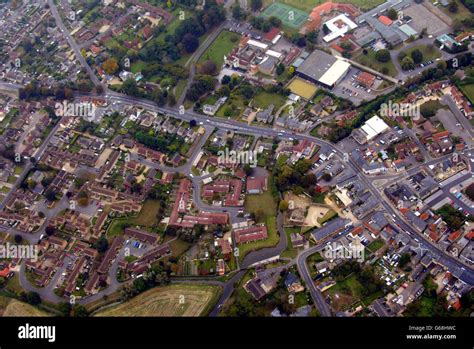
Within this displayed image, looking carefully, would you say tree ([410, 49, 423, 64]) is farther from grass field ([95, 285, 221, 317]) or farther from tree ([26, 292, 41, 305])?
tree ([26, 292, 41, 305])

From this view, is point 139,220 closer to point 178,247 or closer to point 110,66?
point 178,247

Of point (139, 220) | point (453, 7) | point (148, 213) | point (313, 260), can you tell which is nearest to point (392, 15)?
point (453, 7)

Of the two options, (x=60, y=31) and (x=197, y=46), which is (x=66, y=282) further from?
(x=60, y=31)

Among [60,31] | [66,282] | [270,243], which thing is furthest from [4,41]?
[270,243]

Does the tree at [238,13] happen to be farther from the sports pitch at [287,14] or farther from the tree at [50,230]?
the tree at [50,230]

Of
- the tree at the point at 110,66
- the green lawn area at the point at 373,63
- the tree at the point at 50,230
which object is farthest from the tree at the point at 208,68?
the tree at the point at 50,230
